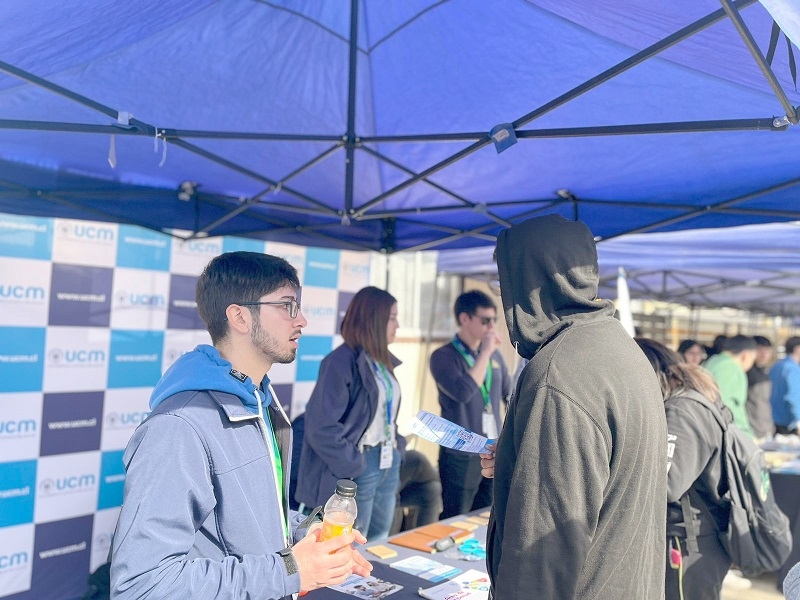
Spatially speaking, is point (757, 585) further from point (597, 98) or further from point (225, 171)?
point (225, 171)

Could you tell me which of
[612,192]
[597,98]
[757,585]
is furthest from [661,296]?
[597,98]

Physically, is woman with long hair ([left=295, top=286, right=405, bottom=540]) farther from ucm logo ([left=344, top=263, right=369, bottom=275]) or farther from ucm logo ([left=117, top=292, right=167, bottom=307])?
ucm logo ([left=344, top=263, right=369, bottom=275])

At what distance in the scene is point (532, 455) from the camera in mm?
1214

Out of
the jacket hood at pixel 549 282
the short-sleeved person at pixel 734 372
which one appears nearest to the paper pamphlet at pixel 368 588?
the jacket hood at pixel 549 282

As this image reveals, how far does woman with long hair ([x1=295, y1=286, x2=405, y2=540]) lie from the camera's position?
302 cm

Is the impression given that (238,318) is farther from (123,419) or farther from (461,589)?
(123,419)

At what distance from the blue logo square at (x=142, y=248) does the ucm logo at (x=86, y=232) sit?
67 millimetres

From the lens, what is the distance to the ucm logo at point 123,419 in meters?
3.68

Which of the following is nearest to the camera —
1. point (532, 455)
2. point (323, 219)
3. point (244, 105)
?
point (532, 455)

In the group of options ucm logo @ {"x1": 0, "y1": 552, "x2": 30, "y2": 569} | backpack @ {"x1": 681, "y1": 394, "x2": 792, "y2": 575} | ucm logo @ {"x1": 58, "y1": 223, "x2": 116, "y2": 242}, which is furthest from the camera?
ucm logo @ {"x1": 58, "y1": 223, "x2": 116, "y2": 242}

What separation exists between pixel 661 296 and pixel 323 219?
5.32m

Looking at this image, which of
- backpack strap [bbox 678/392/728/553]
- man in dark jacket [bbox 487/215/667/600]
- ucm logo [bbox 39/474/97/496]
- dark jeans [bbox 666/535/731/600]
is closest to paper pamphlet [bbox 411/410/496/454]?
man in dark jacket [bbox 487/215/667/600]

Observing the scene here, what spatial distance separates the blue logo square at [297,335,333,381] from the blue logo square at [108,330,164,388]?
109 cm

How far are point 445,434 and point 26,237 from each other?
9.02ft
